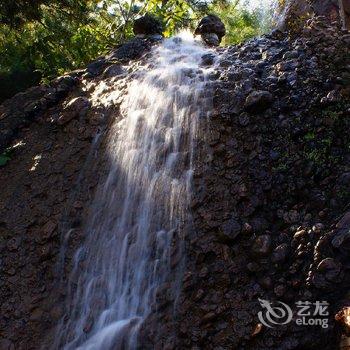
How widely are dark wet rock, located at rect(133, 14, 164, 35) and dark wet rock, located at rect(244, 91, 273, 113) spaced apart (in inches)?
211

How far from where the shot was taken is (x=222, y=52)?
8664 mm

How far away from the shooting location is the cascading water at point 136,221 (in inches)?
190

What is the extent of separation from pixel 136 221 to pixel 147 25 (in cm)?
684

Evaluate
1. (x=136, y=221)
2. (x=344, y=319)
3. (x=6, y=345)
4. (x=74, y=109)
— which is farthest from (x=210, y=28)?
(x=344, y=319)

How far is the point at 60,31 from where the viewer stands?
29.6 ft

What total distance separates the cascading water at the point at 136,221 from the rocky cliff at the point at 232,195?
19cm

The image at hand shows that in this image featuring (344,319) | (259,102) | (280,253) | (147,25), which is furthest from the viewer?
(147,25)

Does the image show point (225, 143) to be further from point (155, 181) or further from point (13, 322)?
point (13, 322)

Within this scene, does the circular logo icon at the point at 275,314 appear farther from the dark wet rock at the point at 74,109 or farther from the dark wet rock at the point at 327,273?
the dark wet rock at the point at 74,109

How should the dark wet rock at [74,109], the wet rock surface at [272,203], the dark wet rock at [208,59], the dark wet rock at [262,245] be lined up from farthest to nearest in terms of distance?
the dark wet rock at [208,59], the dark wet rock at [74,109], the dark wet rock at [262,245], the wet rock surface at [272,203]

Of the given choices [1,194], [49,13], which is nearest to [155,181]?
[1,194]

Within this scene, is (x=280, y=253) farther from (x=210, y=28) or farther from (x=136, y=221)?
(x=210, y=28)

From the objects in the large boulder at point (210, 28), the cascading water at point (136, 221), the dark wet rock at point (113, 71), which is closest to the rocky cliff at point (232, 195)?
the cascading water at point (136, 221)

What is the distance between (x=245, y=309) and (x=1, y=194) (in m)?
4.33
